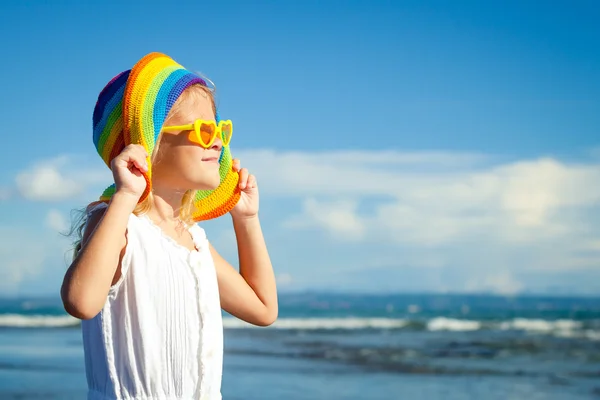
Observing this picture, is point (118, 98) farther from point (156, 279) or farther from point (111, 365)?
point (111, 365)

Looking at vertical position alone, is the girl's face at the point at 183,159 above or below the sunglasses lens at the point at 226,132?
below

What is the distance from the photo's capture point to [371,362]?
1038 cm

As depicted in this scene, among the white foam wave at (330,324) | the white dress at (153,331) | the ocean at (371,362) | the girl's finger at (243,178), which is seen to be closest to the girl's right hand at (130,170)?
the white dress at (153,331)

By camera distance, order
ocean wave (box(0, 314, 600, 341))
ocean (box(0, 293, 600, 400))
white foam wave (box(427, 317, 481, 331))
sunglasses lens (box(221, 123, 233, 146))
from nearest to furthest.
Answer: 1. sunglasses lens (box(221, 123, 233, 146))
2. ocean (box(0, 293, 600, 400))
3. ocean wave (box(0, 314, 600, 341))
4. white foam wave (box(427, 317, 481, 331))

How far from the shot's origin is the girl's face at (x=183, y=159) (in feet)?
6.93

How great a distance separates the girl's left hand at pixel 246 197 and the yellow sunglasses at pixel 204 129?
0.65 feet

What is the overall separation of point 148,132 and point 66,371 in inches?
293

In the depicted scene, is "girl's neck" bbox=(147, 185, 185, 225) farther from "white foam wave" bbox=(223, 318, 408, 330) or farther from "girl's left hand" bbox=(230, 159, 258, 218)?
"white foam wave" bbox=(223, 318, 408, 330)

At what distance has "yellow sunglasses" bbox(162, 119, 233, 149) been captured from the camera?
210cm

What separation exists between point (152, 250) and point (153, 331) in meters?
0.21

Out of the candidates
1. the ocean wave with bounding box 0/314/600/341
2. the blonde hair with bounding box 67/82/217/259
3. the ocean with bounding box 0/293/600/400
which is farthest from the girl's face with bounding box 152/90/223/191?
the ocean wave with bounding box 0/314/600/341

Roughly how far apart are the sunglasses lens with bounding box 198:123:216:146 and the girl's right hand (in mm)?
236

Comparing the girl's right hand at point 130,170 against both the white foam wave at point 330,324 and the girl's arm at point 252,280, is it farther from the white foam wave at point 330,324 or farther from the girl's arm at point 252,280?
the white foam wave at point 330,324

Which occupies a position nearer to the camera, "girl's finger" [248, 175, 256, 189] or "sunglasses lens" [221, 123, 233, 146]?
"sunglasses lens" [221, 123, 233, 146]
